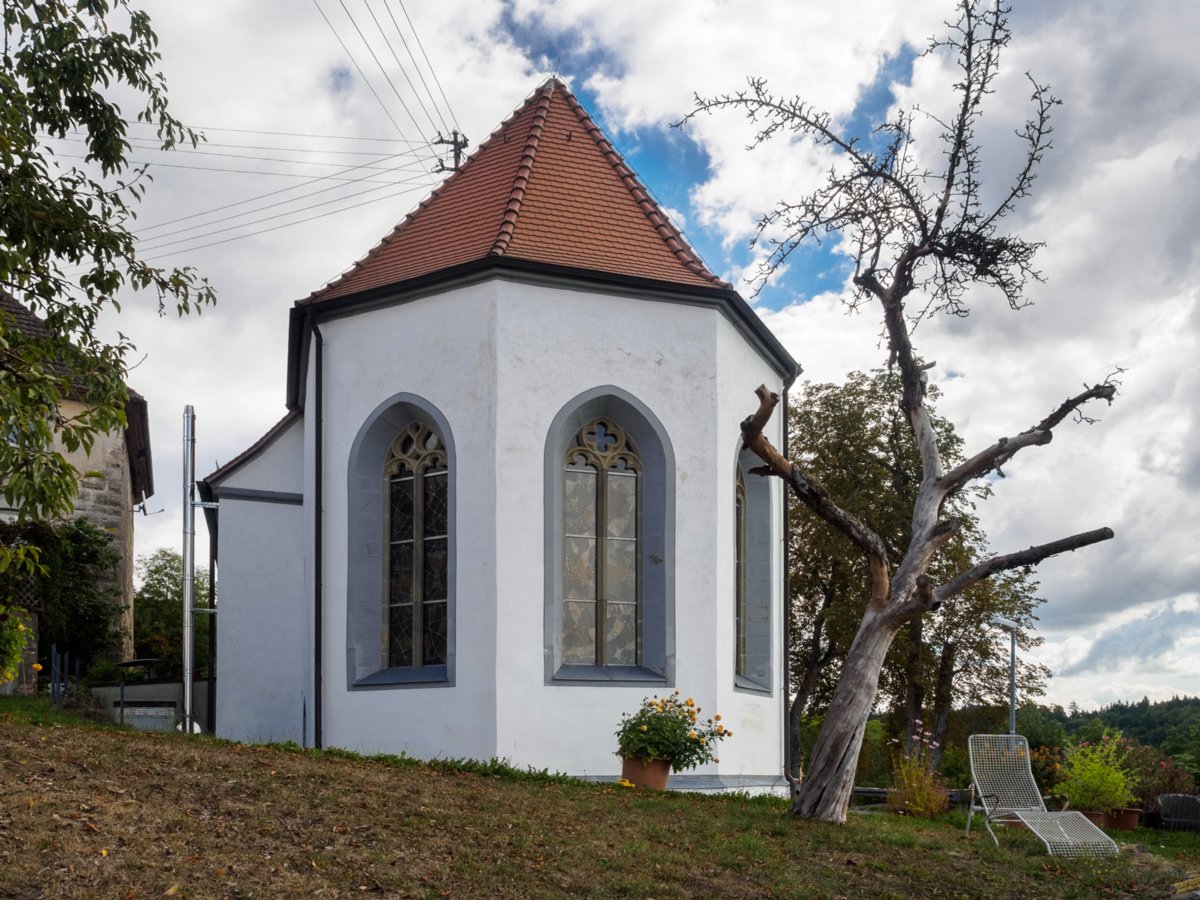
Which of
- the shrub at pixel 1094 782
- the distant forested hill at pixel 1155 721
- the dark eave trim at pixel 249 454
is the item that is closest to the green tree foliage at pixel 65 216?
the dark eave trim at pixel 249 454

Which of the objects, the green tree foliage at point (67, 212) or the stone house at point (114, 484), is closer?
the green tree foliage at point (67, 212)

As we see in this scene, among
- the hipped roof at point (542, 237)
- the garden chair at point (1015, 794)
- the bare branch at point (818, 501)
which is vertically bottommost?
the garden chair at point (1015, 794)

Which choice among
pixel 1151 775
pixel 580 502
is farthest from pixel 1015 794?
pixel 1151 775

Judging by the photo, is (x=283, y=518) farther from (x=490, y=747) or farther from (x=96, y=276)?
(x=96, y=276)

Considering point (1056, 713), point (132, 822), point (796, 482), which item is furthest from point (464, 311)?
point (1056, 713)

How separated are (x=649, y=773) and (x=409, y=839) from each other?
4.88 meters

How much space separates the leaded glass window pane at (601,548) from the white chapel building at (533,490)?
1.0 inches

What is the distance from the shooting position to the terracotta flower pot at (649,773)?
1312cm

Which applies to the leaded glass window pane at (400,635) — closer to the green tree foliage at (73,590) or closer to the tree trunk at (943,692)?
the green tree foliage at (73,590)

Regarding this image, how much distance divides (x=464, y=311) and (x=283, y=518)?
5.03 m

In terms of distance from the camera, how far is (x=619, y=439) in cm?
1514

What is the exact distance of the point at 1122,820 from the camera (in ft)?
60.4

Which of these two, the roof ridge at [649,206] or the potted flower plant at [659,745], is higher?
the roof ridge at [649,206]

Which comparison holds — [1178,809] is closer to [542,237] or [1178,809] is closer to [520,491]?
[520,491]
